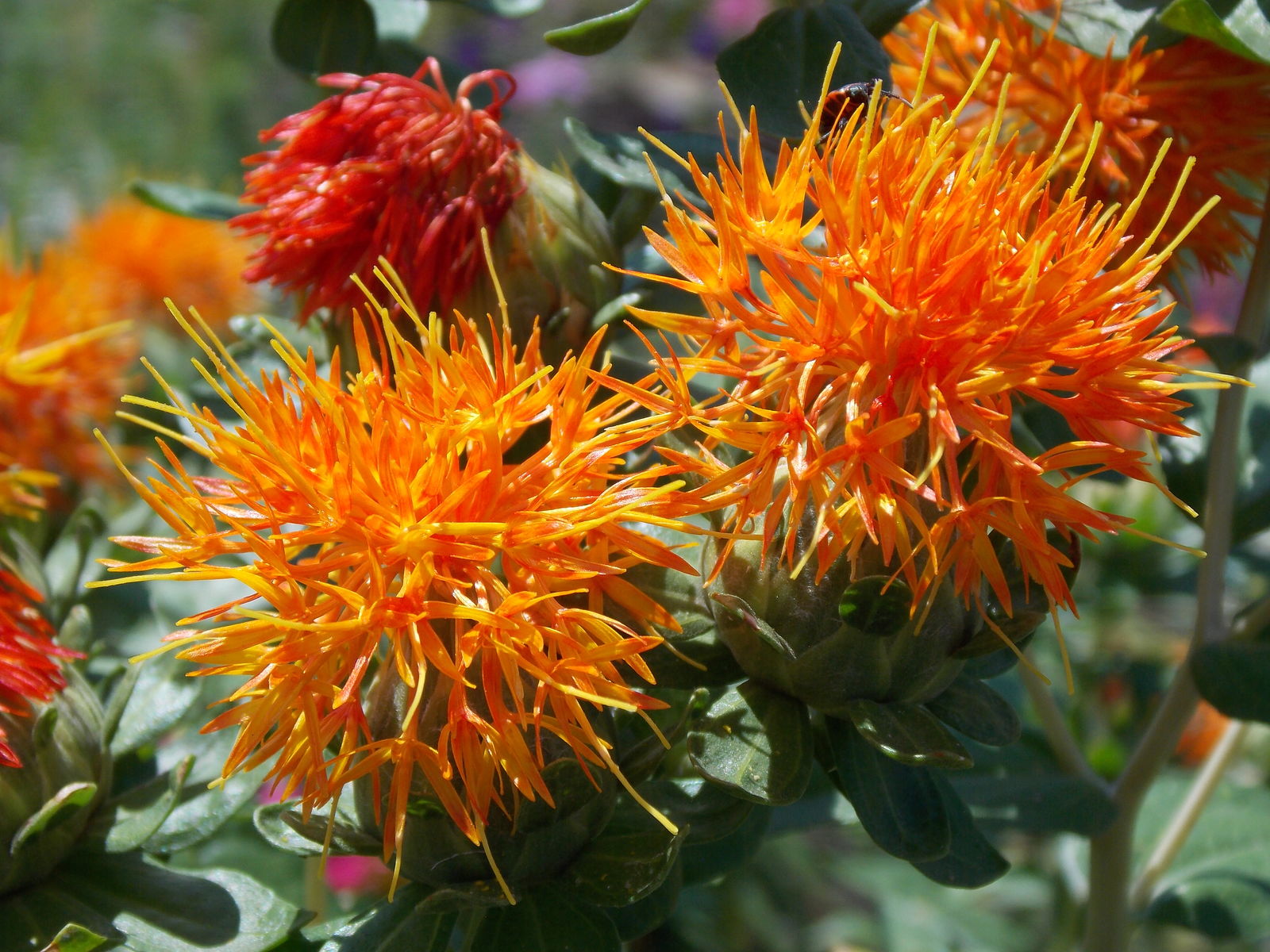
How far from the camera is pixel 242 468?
0.77 metres

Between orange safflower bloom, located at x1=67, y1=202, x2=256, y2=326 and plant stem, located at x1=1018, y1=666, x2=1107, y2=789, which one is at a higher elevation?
orange safflower bloom, located at x1=67, y1=202, x2=256, y2=326

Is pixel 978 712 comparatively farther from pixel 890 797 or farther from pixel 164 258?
pixel 164 258

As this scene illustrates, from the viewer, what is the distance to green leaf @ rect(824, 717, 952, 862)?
825 mm

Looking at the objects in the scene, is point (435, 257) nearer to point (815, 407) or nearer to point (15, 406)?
point (815, 407)

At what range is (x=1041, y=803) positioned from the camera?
47.9 inches

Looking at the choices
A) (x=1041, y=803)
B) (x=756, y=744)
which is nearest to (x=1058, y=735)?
(x=1041, y=803)

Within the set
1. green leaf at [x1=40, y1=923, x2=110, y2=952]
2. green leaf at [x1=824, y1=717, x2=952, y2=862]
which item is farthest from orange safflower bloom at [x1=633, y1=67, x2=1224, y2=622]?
green leaf at [x1=40, y1=923, x2=110, y2=952]

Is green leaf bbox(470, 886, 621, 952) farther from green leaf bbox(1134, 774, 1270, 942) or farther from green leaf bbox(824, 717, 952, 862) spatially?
green leaf bbox(1134, 774, 1270, 942)

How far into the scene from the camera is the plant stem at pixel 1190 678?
1.11 m

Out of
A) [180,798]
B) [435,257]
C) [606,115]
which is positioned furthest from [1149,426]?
[606,115]

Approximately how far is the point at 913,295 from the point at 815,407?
0.10 meters

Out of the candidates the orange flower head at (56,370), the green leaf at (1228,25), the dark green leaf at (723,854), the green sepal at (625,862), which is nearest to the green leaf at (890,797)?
the green sepal at (625,862)

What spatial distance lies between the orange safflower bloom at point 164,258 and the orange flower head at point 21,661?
4.24 feet

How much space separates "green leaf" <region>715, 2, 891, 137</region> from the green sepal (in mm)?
589
